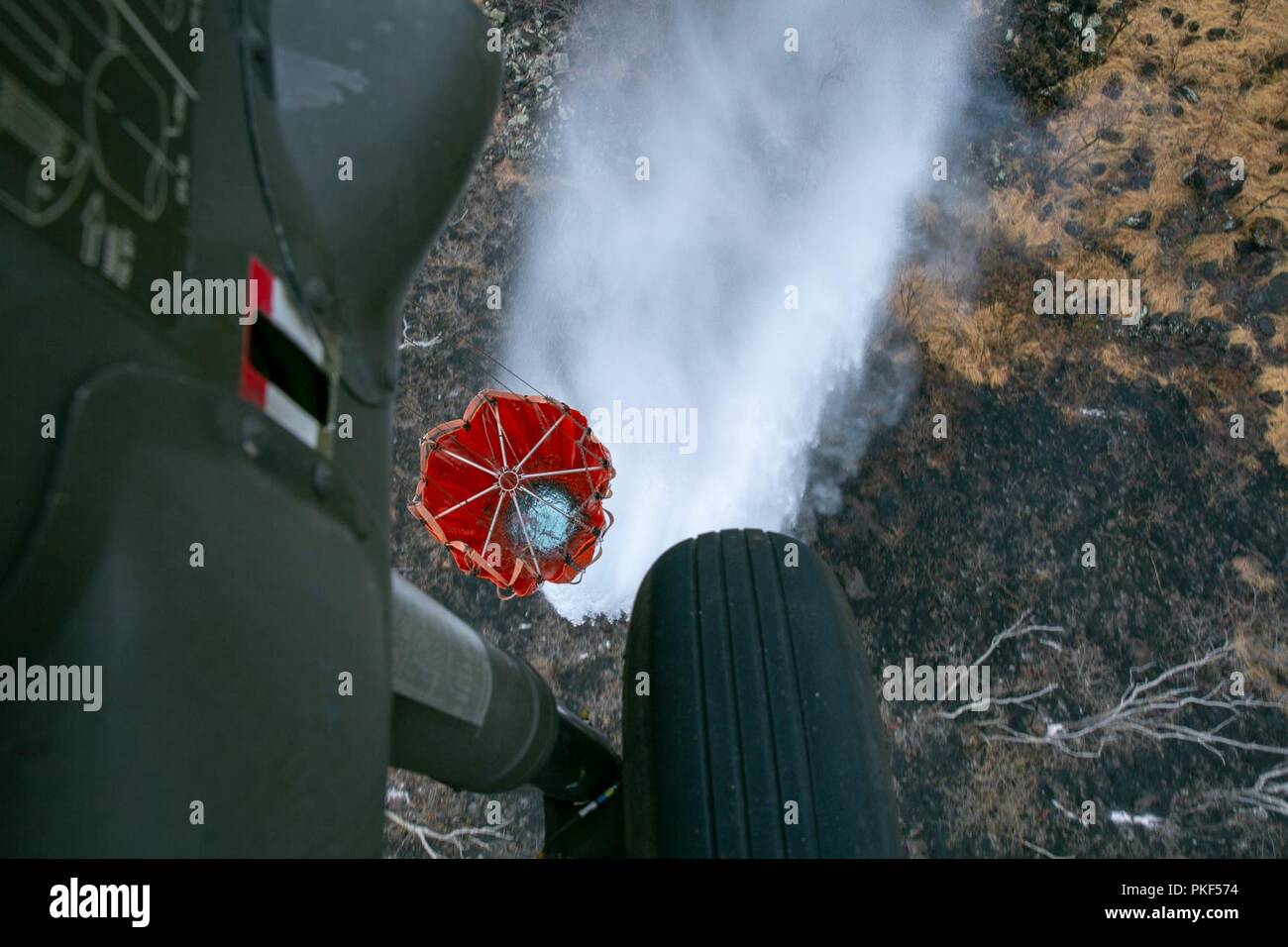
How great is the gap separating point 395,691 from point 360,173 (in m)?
0.97

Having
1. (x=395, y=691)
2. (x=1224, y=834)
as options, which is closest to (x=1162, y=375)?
(x=1224, y=834)

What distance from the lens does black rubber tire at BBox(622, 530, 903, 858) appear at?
2057 millimetres

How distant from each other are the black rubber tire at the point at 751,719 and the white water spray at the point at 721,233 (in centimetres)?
205

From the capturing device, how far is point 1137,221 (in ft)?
15.7

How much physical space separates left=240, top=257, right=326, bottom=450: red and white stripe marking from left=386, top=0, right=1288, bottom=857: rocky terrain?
3409mm

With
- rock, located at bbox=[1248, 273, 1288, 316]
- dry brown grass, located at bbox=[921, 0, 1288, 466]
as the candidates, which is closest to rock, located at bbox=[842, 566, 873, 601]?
dry brown grass, located at bbox=[921, 0, 1288, 466]

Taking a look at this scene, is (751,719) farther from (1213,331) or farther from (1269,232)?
(1269,232)

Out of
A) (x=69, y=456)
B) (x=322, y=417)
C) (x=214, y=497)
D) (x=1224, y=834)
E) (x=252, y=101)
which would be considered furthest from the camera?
(x=1224, y=834)

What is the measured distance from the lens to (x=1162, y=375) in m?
4.63

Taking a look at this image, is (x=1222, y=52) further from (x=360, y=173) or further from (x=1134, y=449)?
(x=360, y=173)

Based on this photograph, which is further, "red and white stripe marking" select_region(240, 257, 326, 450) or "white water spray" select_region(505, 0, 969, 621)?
"white water spray" select_region(505, 0, 969, 621)

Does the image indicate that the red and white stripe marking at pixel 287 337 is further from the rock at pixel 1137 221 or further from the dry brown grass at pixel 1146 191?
the rock at pixel 1137 221

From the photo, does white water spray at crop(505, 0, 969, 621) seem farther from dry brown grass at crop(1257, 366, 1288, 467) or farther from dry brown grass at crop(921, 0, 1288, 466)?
dry brown grass at crop(1257, 366, 1288, 467)

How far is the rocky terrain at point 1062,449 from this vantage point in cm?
421
